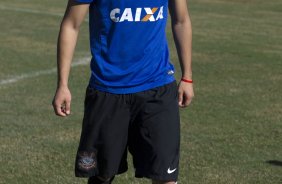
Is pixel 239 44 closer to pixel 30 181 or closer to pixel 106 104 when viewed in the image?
pixel 30 181

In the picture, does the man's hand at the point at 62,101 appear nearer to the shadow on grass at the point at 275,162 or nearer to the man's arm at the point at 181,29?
the man's arm at the point at 181,29

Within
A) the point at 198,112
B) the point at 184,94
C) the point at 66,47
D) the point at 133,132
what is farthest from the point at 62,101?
the point at 198,112

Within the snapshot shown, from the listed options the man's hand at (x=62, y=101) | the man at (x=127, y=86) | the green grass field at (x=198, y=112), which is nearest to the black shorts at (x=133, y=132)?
the man at (x=127, y=86)

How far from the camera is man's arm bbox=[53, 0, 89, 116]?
16.3 feet

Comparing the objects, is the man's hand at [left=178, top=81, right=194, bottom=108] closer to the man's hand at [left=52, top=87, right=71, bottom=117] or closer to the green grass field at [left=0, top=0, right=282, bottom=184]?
the man's hand at [left=52, top=87, right=71, bottom=117]

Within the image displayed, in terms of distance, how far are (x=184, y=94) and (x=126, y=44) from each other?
0.53 meters

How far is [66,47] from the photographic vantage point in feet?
16.3

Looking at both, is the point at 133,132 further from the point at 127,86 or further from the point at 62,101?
the point at 62,101

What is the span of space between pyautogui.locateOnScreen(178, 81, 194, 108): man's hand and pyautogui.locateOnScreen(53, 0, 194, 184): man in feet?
0.21

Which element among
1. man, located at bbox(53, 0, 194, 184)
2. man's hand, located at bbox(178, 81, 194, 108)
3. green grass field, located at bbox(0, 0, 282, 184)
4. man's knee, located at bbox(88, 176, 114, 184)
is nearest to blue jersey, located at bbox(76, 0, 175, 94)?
man, located at bbox(53, 0, 194, 184)

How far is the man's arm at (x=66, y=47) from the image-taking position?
496 centimetres

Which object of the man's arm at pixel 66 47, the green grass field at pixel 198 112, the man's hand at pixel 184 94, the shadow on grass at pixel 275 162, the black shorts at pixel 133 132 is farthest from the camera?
the shadow on grass at pixel 275 162

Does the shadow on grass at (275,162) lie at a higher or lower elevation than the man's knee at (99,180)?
lower

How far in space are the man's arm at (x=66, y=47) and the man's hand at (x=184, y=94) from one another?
73cm
